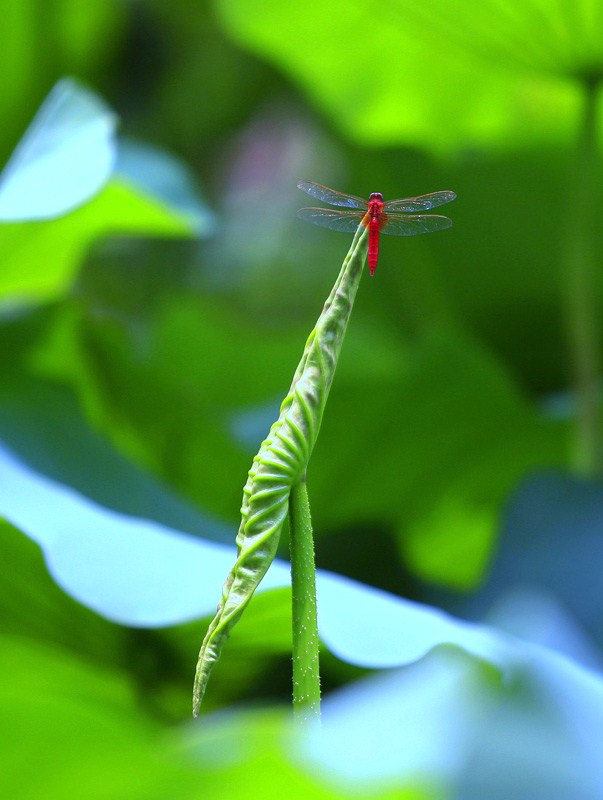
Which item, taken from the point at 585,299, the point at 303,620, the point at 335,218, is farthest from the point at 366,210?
the point at 585,299

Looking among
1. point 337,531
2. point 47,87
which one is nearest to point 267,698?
point 337,531

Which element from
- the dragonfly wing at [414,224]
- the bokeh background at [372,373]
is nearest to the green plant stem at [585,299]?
the bokeh background at [372,373]

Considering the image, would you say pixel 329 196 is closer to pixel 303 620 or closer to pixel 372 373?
pixel 303 620

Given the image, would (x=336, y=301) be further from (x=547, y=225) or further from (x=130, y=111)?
(x=130, y=111)

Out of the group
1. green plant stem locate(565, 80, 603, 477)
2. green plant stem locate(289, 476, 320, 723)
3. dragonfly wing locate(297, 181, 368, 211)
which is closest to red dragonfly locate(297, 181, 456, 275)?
dragonfly wing locate(297, 181, 368, 211)

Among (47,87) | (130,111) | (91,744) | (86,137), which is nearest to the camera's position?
(91,744)

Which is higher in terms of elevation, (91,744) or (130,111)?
(130,111)

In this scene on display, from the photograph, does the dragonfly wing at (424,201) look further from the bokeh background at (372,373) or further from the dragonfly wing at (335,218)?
the bokeh background at (372,373)
